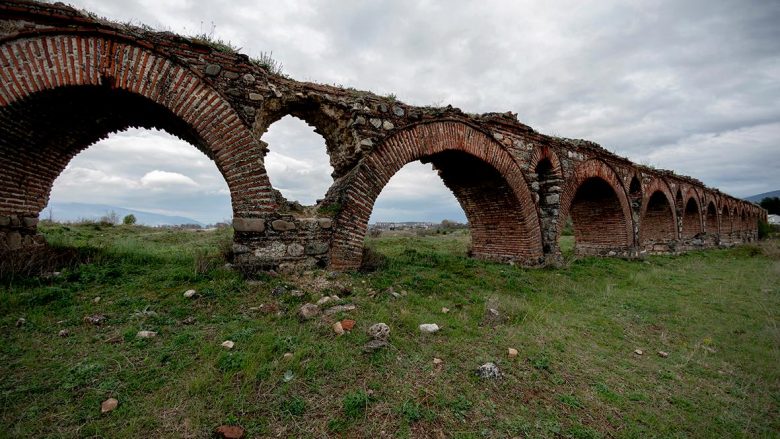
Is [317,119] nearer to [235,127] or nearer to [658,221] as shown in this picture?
[235,127]

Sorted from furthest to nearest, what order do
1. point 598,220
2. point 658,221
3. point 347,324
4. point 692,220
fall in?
point 692,220
point 658,221
point 598,220
point 347,324

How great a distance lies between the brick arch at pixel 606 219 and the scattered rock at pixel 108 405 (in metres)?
11.5

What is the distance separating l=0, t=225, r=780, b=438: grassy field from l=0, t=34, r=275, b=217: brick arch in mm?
1503

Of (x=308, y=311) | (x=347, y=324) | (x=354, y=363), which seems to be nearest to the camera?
(x=354, y=363)

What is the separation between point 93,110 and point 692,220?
26.3m

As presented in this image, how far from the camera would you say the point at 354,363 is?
10.3 feet

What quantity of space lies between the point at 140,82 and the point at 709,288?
39.8 ft

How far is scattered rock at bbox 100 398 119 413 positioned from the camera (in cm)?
238

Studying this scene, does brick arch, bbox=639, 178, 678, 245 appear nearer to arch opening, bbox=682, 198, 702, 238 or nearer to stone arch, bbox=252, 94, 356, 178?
arch opening, bbox=682, 198, 702, 238

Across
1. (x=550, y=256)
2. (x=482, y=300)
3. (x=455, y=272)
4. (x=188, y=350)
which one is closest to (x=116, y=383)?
(x=188, y=350)

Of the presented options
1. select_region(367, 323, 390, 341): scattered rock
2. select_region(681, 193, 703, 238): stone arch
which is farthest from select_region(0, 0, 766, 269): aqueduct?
select_region(681, 193, 703, 238): stone arch

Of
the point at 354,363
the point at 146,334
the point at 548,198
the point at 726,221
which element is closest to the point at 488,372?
the point at 354,363

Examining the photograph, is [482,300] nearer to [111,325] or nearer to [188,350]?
[188,350]

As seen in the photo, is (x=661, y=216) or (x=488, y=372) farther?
(x=661, y=216)
